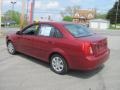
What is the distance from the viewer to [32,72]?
25.1 ft

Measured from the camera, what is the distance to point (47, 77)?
7.18m

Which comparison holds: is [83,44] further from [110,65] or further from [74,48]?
[110,65]

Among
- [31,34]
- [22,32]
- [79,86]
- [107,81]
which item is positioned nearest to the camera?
[79,86]

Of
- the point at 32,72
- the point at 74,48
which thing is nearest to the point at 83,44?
the point at 74,48

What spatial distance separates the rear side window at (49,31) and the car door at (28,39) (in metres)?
0.35

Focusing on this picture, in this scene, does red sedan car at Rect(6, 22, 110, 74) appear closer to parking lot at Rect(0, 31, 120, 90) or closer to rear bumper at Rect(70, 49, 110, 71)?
rear bumper at Rect(70, 49, 110, 71)

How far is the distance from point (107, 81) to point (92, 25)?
68.2 m

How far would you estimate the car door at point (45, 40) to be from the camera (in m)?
7.72

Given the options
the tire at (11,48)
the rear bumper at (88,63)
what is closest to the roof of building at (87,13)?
the tire at (11,48)

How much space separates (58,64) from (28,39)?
6.04 feet

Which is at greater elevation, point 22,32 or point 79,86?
point 22,32

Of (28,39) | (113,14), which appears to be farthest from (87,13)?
(28,39)

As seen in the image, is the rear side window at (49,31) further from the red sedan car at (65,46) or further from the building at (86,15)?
the building at (86,15)

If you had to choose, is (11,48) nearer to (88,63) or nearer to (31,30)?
(31,30)
